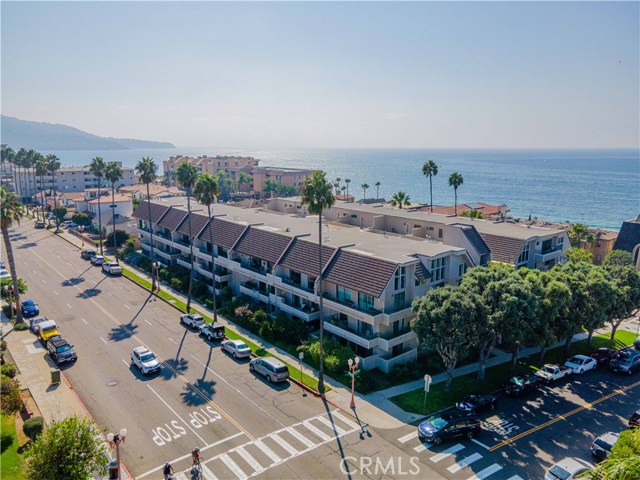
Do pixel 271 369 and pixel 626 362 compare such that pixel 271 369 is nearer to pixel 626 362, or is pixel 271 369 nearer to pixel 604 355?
pixel 604 355

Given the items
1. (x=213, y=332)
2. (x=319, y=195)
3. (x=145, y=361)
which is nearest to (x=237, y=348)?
(x=213, y=332)

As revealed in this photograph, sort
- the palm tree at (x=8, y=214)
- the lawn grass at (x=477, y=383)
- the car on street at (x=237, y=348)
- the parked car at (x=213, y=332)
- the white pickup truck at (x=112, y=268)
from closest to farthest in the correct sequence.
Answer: the lawn grass at (x=477, y=383) → the car on street at (x=237, y=348) → the parked car at (x=213, y=332) → the palm tree at (x=8, y=214) → the white pickup truck at (x=112, y=268)

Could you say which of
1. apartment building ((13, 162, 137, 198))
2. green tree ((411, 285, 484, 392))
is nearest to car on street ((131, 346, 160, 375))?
green tree ((411, 285, 484, 392))

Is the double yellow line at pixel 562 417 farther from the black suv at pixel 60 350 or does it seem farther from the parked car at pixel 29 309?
the parked car at pixel 29 309

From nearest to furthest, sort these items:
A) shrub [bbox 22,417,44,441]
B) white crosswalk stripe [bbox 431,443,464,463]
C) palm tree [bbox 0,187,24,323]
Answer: white crosswalk stripe [bbox 431,443,464,463]
shrub [bbox 22,417,44,441]
palm tree [bbox 0,187,24,323]

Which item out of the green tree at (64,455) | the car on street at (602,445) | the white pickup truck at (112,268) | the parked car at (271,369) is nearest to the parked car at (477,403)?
the car on street at (602,445)

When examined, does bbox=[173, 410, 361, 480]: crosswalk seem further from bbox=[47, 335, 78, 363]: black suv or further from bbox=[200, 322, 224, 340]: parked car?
bbox=[47, 335, 78, 363]: black suv
